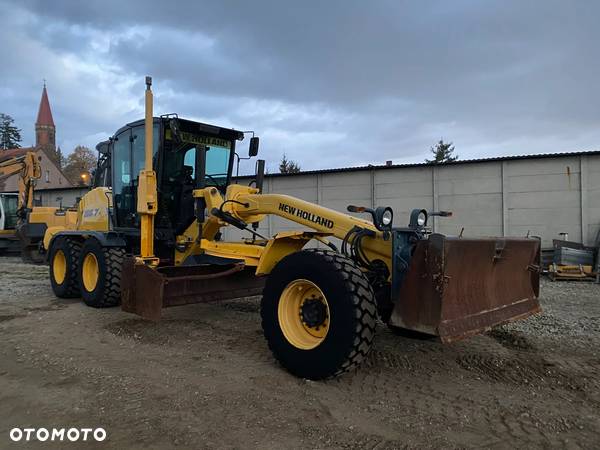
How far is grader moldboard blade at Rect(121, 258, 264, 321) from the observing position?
549 cm

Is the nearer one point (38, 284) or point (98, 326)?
point (98, 326)

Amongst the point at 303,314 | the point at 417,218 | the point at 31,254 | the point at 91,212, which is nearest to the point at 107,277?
the point at 91,212

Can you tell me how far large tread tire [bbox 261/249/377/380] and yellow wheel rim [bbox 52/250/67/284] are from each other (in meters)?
5.93

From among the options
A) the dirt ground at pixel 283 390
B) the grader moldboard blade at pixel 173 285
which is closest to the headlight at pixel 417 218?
the dirt ground at pixel 283 390

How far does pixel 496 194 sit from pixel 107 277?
11272 mm

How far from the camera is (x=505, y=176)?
13875mm

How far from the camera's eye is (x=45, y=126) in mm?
85312

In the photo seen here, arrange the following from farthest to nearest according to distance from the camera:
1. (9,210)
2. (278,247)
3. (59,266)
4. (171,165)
→ (9,210) < (59,266) < (171,165) < (278,247)

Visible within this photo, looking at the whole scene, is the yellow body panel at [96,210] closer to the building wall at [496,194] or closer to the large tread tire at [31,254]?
the large tread tire at [31,254]

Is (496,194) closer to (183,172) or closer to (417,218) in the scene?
(183,172)

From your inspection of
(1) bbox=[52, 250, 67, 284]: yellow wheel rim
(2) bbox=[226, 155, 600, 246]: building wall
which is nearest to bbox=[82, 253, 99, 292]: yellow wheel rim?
(1) bbox=[52, 250, 67, 284]: yellow wheel rim

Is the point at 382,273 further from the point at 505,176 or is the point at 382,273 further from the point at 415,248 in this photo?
the point at 505,176

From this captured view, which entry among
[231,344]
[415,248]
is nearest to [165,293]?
[231,344]

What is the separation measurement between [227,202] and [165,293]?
140 cm
